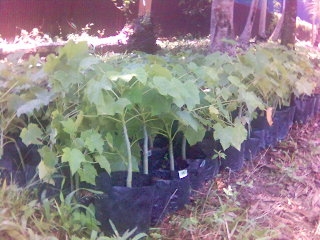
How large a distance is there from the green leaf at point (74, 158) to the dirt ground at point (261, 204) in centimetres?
61

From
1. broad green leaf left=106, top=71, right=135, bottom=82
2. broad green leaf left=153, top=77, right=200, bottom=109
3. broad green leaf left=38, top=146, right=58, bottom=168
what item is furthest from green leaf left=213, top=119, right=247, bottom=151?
broad green leaf left=38, top=146, right=58, bottom=168

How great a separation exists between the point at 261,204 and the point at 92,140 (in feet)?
3.89

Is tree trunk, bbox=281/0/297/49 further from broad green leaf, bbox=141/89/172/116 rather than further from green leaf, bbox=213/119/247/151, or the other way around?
broad green leaf, bbox=141/89/172/116

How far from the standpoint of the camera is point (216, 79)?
2.92 m

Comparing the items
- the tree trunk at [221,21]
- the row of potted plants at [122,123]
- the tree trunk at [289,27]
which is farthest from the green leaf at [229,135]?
the tree trunk at [289,27]

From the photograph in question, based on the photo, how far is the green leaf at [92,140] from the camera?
7.55 ft

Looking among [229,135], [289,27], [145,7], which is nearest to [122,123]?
[229,135]

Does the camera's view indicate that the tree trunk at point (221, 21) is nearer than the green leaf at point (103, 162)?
No

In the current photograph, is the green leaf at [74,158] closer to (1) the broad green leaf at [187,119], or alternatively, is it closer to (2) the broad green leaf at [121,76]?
(2) the broad green leaf at [121,76]

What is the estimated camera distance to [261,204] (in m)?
2.97

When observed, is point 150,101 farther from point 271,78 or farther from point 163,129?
point 271,78

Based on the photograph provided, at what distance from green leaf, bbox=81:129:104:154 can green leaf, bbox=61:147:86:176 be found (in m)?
0.06

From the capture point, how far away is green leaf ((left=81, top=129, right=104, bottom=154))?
2.30m

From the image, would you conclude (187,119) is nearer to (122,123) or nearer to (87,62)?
(122,123)
